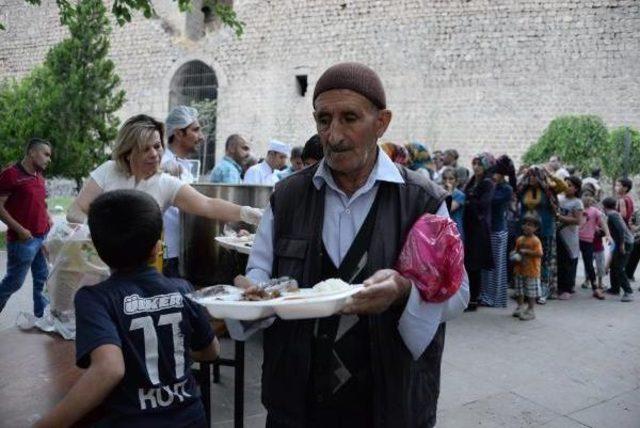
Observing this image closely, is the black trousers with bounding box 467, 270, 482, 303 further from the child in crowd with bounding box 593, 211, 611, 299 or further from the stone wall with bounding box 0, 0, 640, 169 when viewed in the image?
the stone wall with bounding box 0, 0, 640, 169

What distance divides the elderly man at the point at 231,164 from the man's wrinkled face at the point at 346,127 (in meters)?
3.95

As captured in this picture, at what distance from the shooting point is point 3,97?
16641 mm

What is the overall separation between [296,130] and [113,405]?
18987 millimetres

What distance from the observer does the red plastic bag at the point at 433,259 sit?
4.87 ft

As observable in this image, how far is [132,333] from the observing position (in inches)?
63.3

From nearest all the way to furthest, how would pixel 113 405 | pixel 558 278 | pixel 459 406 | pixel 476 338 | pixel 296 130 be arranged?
pixel 113 405 < pixel 459 406 < pixel 476 338 < pixel 558 278 < pixel 296 130

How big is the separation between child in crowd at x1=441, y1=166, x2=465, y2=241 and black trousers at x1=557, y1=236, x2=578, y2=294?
6.32 feet

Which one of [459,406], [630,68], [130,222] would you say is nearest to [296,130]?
[630,68]

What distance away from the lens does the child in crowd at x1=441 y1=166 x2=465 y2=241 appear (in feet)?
20.7

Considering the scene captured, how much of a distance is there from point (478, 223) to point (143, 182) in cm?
453

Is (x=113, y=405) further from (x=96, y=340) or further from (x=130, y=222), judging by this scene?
(x=130, y=222)

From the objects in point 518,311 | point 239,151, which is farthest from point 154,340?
point 518,311

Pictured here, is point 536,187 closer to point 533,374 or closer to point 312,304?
point 533,374

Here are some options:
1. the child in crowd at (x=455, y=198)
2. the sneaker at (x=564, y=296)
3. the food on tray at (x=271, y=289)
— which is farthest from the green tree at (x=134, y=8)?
the sneaker at (x=564, y=296)
